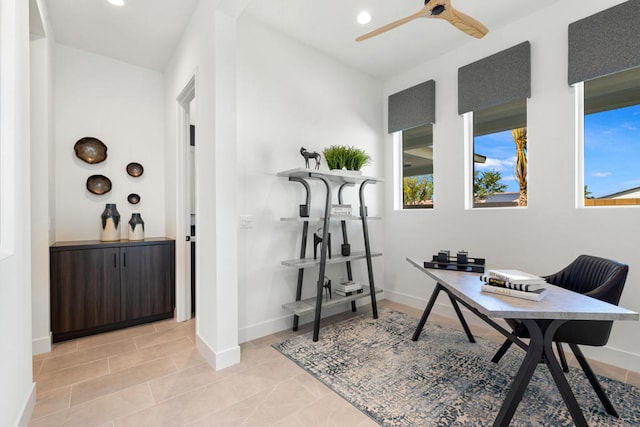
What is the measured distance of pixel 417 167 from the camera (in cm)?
370

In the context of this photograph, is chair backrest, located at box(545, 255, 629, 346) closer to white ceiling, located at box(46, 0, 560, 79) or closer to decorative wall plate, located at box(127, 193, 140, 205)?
white ceiling, located at box(46, 0, 560, 79)

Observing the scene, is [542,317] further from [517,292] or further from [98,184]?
[98,184]

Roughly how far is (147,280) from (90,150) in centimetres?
154

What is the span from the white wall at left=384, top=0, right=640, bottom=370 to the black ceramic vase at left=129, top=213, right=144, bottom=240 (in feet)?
10.3

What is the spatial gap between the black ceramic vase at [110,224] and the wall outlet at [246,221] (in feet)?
4.91

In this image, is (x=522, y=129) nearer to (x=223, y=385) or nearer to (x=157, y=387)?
(x=223, y=385)

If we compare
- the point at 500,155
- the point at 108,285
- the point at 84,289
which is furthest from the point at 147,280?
the point at 500,155

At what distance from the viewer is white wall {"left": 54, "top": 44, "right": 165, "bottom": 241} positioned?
3096 millimetres

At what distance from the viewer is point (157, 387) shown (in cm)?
195

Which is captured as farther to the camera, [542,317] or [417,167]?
[417,167]

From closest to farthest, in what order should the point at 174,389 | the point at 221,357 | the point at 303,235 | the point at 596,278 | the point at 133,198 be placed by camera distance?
the point at 596,278, the point at 174,389, the point at 221,357, the point at 303,235, the point at 133,198

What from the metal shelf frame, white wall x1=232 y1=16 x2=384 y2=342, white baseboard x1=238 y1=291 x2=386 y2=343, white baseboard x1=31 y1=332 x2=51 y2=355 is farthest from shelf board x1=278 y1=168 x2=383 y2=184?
white baseboard x1=31 y1=332 x2=51 y2=355

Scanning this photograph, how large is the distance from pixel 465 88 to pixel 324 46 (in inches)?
61.3
